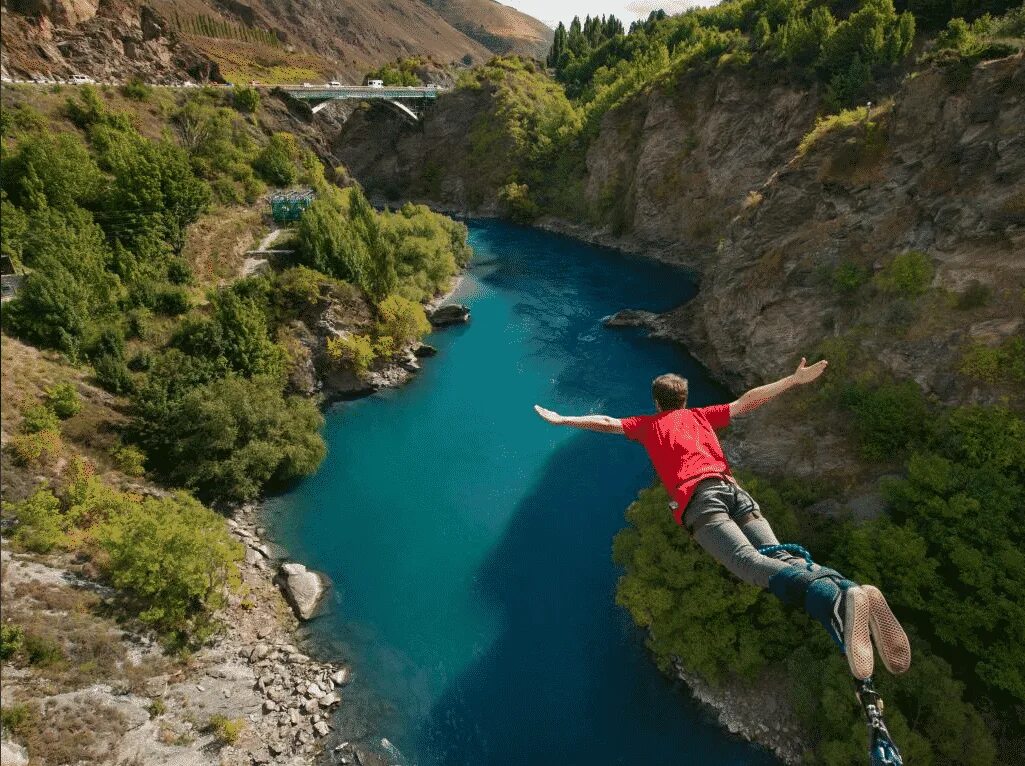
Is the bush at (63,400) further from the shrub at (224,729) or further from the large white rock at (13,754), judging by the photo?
the shrub at (224,729)

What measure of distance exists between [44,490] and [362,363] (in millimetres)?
14430

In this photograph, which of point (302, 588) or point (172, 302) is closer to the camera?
point (302, 588)

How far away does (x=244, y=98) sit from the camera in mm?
39406

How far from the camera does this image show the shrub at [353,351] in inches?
1076

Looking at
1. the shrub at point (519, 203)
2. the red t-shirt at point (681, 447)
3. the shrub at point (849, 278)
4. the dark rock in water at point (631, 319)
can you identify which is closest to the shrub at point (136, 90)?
the dark rock in water at point (631, 319)

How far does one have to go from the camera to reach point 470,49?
170m

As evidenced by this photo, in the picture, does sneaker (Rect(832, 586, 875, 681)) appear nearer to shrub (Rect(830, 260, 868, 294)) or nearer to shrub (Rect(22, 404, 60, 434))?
shrub (Rect(22, 404, 60, 434))

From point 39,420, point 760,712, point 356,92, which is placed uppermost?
point 356,92

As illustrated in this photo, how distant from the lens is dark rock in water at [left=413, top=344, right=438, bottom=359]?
106ft

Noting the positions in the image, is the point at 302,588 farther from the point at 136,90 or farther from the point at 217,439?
the point at 136,90

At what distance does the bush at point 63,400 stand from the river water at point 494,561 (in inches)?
284

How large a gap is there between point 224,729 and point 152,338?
Result: 15353 millimetres

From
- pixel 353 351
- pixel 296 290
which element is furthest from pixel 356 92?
pixel 353 351

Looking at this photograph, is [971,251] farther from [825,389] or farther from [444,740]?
[444,740]
